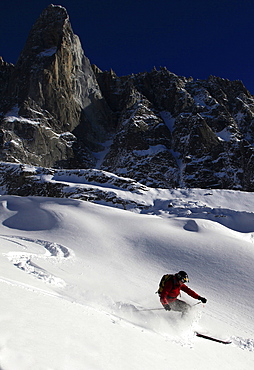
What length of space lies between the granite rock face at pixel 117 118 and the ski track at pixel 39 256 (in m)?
56.8

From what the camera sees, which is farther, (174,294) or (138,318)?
(174,294)

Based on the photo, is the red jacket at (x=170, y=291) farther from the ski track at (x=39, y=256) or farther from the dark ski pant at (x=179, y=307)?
the ski track at (x=39, y=256)

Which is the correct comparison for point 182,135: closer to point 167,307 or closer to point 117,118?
point 117,118

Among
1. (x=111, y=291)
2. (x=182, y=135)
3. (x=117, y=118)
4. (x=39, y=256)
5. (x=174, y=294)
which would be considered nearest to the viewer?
(x=174, y=294)

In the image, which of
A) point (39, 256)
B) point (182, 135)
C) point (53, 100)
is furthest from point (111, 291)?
point (53, 100)

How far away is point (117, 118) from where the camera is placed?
106 meters

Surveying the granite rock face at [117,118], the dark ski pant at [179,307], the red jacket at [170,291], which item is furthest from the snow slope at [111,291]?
the granite rock face at [117,118]

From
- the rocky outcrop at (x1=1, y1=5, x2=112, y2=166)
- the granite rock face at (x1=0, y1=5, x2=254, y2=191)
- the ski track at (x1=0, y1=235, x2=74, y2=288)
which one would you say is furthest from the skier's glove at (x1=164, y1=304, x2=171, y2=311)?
the rocky outcrop at (x1=1, y1=5, x2=112, y2=166)

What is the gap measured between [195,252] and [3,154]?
6623 cm

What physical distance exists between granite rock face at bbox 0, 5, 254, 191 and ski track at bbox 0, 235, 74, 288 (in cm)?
5683

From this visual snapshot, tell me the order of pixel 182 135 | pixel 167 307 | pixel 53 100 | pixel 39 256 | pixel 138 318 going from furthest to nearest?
pixel 53 100
pixel 182 135
pixel 39 256
pixel 167 307
pixel 138 318

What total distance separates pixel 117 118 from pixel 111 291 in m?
102

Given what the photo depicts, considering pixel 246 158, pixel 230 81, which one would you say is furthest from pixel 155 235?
pixel 230 81

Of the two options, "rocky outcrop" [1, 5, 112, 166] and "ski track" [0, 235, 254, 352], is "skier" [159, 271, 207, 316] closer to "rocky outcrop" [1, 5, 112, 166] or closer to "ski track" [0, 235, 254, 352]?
"ski track" [0, 235, 254, 352]
